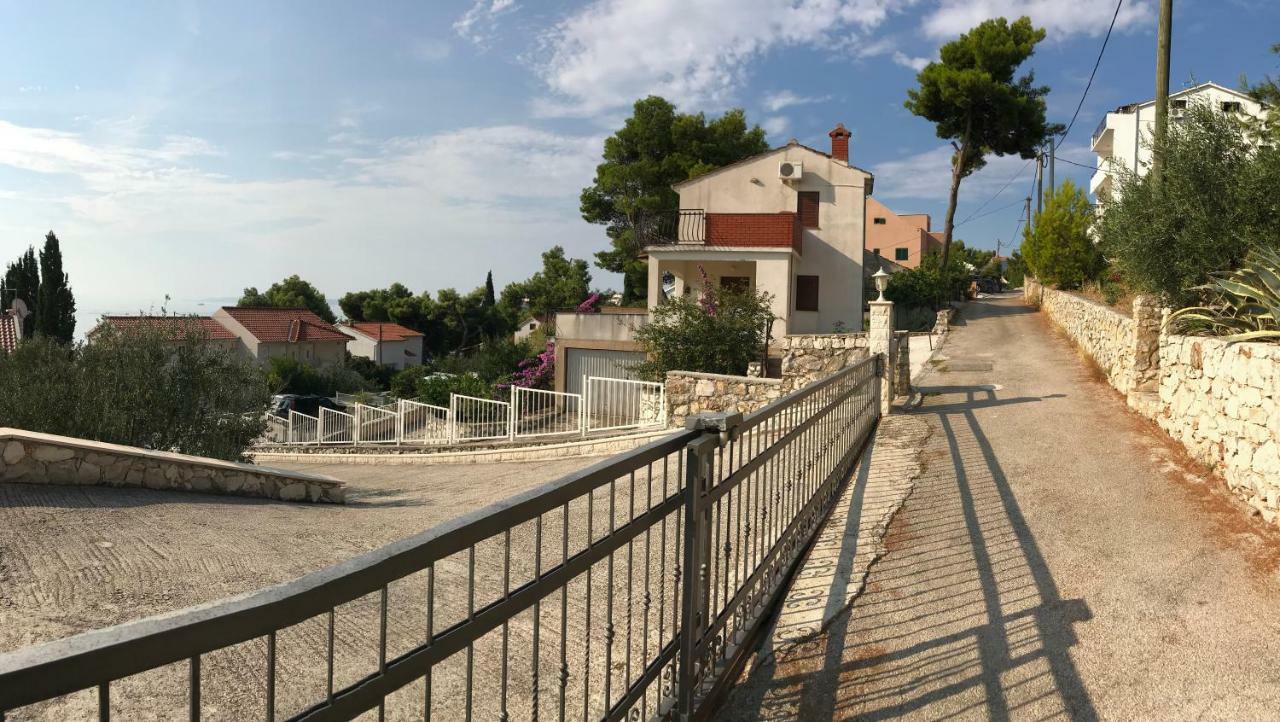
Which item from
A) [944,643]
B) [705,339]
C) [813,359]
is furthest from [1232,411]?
[705,339]

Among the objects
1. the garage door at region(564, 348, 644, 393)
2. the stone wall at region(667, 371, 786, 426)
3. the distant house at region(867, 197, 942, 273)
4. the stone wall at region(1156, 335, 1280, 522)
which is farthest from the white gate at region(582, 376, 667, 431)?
the distant house at region(867, 197, 942, 273)

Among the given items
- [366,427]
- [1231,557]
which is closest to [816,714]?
[1231,557]

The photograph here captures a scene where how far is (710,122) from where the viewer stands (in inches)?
1261

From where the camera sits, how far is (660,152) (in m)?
31.7

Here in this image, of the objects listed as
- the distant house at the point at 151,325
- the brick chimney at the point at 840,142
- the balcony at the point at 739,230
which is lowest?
the distant house at the point at 151,325

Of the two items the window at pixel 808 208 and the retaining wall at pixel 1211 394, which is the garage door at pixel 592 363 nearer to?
the window at pixel 808 208

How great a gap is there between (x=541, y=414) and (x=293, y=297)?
5020 cm

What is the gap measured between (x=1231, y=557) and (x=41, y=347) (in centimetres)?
1613

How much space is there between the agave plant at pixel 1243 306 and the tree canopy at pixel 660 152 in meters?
22.4

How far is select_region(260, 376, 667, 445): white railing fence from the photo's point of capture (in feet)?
47.5

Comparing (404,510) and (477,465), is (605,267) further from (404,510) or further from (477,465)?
(404,510)

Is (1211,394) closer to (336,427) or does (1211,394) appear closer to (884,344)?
(884,344)

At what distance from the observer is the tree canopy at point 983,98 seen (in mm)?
29688

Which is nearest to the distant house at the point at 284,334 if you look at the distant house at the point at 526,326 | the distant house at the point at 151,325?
the distant house at the point at 526,326
